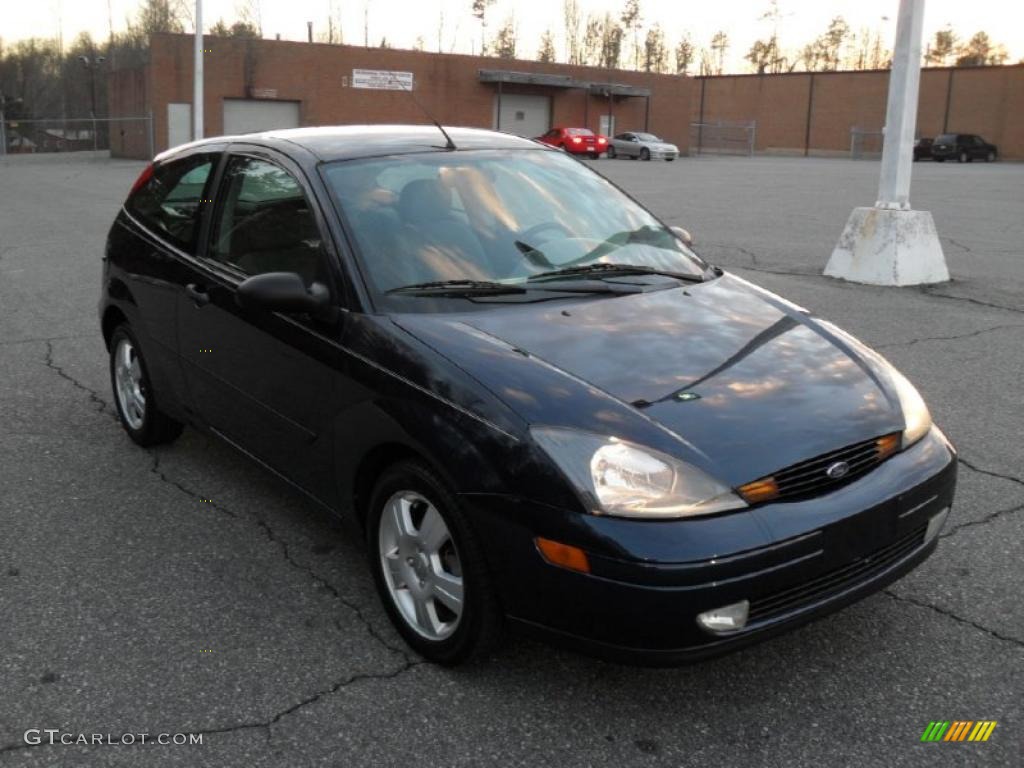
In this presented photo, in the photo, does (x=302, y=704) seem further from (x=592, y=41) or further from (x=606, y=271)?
(x=592, y=41)

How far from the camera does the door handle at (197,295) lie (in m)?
4.11

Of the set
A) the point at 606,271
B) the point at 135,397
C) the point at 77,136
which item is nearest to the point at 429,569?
the point at 606,271

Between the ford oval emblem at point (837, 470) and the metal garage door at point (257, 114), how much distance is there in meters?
40.9

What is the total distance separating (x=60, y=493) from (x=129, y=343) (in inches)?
35.4

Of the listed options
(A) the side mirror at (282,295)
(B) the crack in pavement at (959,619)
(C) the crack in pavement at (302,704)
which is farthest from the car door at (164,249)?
(B) the crack in pavement at (959,619)

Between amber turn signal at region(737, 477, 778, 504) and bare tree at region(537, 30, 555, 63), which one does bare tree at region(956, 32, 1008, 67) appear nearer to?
bare tree at region(537, 30, 555, 63)

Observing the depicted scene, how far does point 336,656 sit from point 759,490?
56.6 inches

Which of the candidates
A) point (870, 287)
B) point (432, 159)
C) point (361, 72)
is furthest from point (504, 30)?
point (432, 159)

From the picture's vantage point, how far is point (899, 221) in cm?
982

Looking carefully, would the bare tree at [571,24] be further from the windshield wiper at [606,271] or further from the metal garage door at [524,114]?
the windshield wiper at [606,271]

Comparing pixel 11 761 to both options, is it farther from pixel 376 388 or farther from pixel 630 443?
pixel 630 443

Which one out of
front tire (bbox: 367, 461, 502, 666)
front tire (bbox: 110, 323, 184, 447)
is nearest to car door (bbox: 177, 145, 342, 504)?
front tire (bbox: 367, 461, 502, 666)

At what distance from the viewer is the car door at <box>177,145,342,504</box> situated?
11.3ft

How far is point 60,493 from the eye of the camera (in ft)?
14.7
